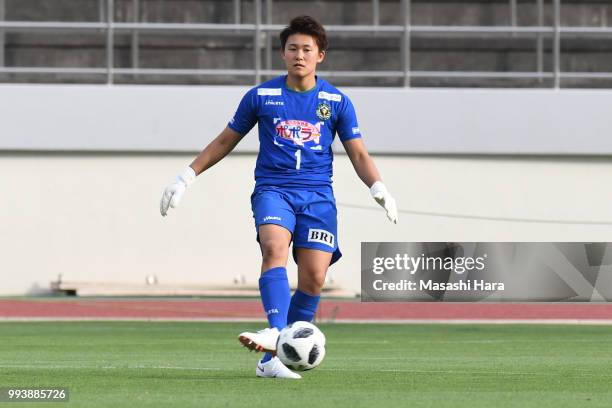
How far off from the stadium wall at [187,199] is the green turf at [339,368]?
8.58 metres

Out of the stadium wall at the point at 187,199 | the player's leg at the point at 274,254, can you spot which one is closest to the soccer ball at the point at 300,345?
the player's leg at the point at 274,254

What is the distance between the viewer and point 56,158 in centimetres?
2448

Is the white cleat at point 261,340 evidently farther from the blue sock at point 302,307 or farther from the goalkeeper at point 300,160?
the blue sock at point 302,307

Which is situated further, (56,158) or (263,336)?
(56,158)

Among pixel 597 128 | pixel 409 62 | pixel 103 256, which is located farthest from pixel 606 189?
pixel 103 256

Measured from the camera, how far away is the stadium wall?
24.3 m

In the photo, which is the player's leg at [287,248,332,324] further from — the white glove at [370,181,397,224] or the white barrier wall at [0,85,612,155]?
the white barrier wall at [0,85,612,155]

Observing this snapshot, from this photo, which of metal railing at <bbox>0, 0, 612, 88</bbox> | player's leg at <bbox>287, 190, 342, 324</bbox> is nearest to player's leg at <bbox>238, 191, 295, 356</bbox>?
player's leg at <bbox>287, 190, 342, 324</bbox>

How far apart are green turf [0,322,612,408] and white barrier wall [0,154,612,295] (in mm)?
8571

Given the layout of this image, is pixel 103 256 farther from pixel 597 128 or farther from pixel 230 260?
pixel 597 128

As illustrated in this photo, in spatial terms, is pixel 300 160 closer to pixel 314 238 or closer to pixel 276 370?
pixel 314 238

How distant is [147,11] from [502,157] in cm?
683

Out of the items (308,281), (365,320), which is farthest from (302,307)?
(365,320)

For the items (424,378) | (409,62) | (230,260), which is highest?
(409,62)
